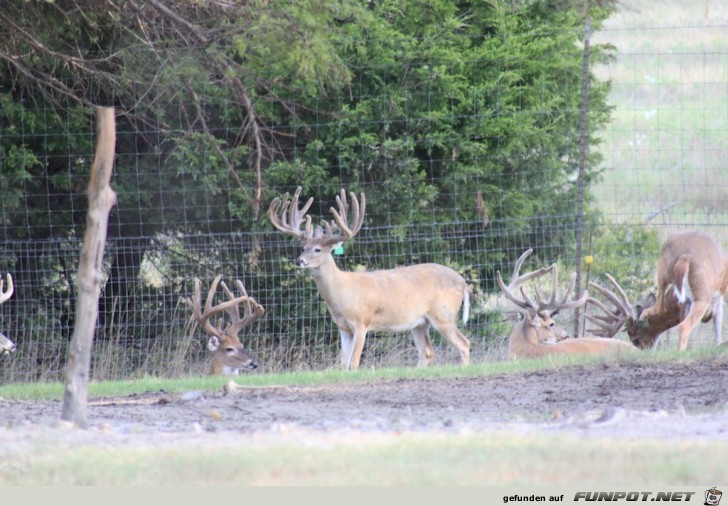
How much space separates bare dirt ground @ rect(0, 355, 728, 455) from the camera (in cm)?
742

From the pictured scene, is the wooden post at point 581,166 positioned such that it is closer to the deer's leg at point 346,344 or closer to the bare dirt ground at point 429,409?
the deer's leg at point 346,344

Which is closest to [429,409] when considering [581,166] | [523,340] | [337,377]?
[337,377]

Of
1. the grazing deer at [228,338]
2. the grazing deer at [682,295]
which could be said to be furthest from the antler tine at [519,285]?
the grazing deer at [228,338]

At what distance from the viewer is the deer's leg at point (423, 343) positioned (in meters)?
14.9

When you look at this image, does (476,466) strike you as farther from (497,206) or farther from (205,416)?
(497,206)

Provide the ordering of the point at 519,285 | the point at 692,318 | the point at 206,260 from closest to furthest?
the point at 692,318 < the point at 519,285 < the point at 206,260

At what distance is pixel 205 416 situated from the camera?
340 inches

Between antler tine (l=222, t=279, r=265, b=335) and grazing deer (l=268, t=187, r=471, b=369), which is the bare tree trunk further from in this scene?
antler tine (l=222, t=279, r=265, b=335)

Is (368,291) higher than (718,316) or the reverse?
higher

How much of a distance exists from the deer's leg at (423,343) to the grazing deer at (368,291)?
0.03 meters

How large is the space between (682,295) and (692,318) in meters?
0.35

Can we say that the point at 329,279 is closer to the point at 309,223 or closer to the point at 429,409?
the point at 309,223

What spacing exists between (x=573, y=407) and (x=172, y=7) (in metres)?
7.60

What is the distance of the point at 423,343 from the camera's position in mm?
15086
